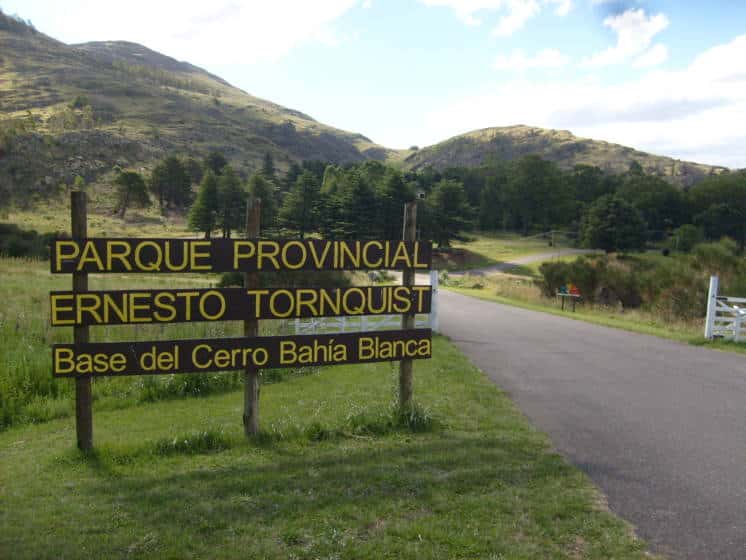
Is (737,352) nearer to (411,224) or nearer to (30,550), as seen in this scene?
(411,224)

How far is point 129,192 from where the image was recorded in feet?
251

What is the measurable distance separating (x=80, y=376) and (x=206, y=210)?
51.6m

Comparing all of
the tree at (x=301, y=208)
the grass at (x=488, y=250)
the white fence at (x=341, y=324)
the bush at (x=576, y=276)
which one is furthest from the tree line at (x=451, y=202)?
the white fence at (x=341, y=324)

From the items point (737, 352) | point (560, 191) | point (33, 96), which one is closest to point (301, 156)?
point (33, 96)

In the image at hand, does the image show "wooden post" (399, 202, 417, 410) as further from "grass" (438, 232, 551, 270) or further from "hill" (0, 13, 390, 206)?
"hill" (0, 13, 390, 206)

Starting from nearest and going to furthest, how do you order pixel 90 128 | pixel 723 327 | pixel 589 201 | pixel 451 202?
pixel 723 327 → pixel 451 202 → pixel 589 201 → pixel 90 128

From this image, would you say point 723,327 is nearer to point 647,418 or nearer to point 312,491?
point 647,418

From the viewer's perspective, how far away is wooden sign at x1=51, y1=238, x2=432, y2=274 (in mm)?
6117

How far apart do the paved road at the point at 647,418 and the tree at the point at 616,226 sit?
60778 millimetres

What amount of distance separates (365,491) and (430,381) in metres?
4.70

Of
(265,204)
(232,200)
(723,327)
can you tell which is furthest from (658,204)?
(723,327)

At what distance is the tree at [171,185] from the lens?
85.6 meters

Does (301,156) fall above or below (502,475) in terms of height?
above

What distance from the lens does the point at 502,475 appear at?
5.56m
